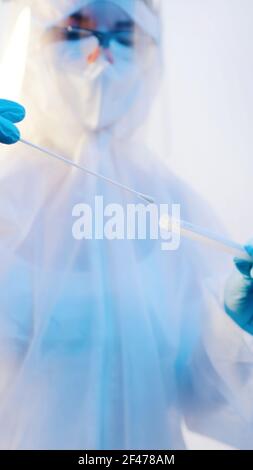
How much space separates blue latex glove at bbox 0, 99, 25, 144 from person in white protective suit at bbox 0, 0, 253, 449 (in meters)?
0.14

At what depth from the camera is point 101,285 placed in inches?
38.6

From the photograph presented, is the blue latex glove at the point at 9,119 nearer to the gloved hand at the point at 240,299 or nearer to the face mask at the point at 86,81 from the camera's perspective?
the face mask at the point at 86,81

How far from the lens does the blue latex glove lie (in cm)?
86

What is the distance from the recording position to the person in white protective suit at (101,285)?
0.94 meters

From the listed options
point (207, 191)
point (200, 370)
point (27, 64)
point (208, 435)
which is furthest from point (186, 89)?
point (208, 435)

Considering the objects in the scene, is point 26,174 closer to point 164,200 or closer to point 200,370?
point 164,200

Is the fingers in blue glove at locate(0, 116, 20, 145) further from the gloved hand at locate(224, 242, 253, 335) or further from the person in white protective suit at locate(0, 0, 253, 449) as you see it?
the gloved hand at locate(224, 242, 253, 335)

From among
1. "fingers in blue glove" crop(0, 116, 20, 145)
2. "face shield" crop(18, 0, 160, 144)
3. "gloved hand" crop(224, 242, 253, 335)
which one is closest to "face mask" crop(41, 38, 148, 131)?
"face shield" crop(18, 0, 160, 144)

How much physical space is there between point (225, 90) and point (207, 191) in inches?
8.1

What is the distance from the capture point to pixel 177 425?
0.99 meters

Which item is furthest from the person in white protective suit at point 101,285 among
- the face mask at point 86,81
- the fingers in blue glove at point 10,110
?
the fingers in blue glove at point 10,110

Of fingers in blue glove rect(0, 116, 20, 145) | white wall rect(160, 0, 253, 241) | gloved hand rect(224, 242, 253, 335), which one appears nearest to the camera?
fingers in blue glove rect(0, 116, 20, 145)

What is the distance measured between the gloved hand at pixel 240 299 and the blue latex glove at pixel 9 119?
45 cm

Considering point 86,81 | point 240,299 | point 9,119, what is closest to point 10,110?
A: point 9,119
